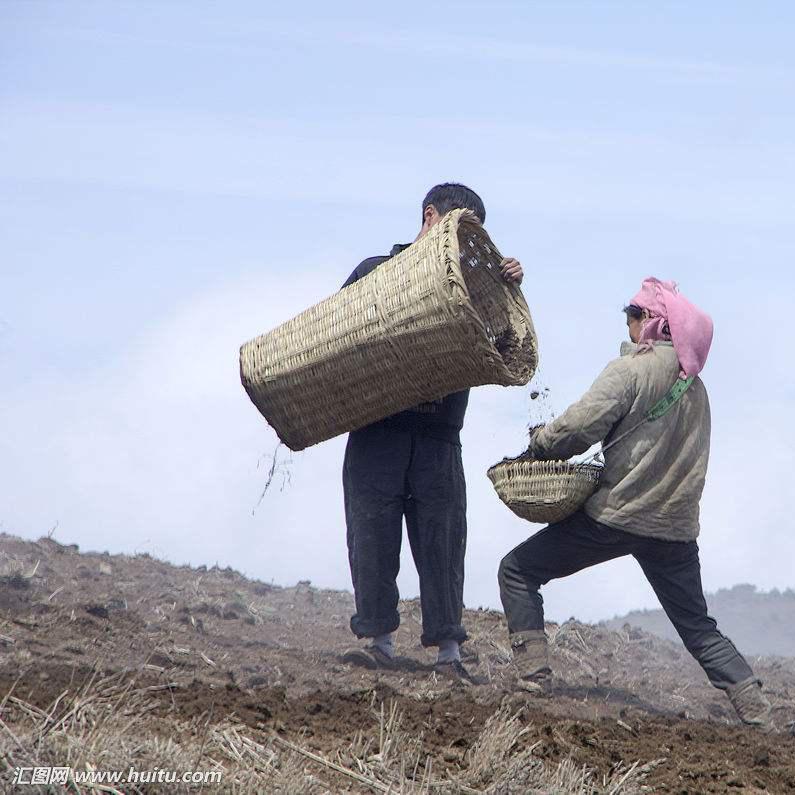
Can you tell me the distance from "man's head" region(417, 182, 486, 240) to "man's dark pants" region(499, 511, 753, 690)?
5.24 ft

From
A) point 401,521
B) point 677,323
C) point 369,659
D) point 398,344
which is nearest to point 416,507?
point 401,521

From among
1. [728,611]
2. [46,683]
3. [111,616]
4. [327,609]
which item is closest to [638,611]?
[728,611]

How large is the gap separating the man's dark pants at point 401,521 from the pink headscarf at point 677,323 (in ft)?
3.90

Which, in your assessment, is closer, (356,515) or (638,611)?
(356,515)

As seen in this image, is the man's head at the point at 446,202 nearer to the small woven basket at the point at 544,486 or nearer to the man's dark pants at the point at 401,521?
the man's dark pants at the point at 401,521

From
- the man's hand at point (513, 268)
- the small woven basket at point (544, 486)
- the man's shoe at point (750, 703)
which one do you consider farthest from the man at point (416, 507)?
the man's shoe at point (750, 703)

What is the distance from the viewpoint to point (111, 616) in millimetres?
7242

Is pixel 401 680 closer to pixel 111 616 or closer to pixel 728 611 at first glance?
pixel 111 616

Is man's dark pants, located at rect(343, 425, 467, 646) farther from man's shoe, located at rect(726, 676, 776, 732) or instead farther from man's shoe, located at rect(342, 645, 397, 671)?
man's shoe, located at rect(726, 676, 776, 732)

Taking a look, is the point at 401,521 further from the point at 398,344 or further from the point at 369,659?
the point at 398,344

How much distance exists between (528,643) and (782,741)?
1.25 metres

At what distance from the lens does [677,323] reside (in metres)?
6.07

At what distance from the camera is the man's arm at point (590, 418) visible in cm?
591

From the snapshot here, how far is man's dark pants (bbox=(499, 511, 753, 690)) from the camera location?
615 cm
